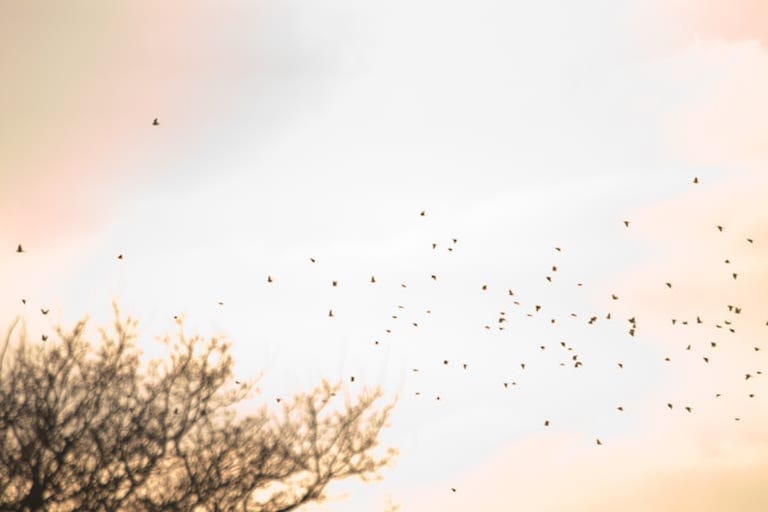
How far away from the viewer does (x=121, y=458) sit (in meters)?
22.4

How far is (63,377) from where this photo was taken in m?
23.4

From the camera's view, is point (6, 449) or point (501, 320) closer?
point (6, 449)

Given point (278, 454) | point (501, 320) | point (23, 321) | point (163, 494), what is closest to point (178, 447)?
point (163, 494)

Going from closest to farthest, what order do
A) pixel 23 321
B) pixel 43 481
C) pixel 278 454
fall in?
pixel 43 481
pixel 23 321
pixel 278 454

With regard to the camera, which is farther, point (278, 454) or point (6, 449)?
point (278, 454)

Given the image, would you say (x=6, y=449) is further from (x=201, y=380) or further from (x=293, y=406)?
(x=293, y=406)

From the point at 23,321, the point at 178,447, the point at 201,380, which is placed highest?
the point at 23,321

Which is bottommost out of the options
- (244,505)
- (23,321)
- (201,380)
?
(244,505)

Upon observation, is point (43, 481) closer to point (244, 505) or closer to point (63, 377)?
point (63, 377)

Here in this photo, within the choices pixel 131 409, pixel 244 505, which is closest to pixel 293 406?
pixel 244 505

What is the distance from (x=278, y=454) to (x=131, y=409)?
4.97 m

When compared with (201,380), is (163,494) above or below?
below

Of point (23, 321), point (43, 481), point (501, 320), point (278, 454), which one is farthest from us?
point (501, 320)

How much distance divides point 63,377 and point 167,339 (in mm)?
4134
